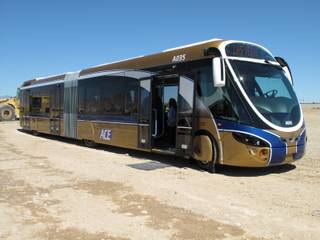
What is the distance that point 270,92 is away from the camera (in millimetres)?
9602

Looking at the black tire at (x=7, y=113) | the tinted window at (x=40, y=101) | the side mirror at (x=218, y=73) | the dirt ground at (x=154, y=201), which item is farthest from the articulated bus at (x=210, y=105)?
the black tire at (x=7, y=113)

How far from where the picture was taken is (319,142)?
16281mm

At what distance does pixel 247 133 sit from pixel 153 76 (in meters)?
3.88

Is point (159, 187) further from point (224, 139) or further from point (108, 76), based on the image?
point (108, 76)

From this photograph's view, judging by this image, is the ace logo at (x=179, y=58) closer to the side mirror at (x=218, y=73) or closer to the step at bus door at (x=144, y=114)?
the step at bus door at (x=144, y=114)

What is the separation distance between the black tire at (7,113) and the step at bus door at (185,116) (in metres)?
32.0

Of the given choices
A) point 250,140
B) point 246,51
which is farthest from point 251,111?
point 246,51

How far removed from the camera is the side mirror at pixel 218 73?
28.7ft

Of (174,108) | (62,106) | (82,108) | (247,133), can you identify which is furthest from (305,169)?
(62,106)

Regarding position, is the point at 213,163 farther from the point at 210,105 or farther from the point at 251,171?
the point at 210,105

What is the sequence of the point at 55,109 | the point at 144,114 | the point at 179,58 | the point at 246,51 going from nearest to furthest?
1. the point at 246,51
2. the point at 179,58
3. the point at 144,114
4. the point at 55,109

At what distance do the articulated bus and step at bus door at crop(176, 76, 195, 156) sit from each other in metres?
0.02

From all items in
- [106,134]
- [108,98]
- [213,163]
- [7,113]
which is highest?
[108,98]

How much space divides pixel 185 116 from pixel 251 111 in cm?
201
